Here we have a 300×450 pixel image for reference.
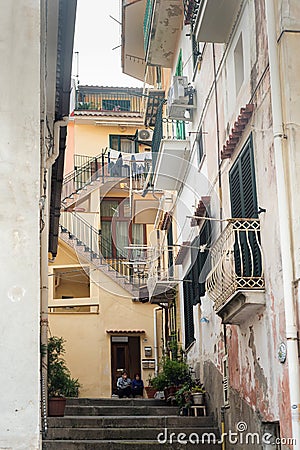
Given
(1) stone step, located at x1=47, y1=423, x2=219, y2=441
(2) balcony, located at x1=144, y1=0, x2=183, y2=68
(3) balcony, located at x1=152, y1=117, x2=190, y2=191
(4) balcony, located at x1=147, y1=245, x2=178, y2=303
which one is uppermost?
(2) balcony, located at x1=144, y1=0, x2=183, y2=68

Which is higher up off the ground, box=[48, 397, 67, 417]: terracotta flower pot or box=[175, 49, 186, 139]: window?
box=[175, 49, 186, 139]: window

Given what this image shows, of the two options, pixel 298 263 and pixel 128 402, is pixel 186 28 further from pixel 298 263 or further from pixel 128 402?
pixel 298 263

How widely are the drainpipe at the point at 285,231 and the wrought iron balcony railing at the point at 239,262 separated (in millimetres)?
1203

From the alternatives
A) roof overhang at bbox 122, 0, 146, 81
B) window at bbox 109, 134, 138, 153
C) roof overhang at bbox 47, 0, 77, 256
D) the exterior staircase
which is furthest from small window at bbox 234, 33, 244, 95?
window at bbox 109, 134, 138, 153

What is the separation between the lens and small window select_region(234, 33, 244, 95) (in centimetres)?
1363

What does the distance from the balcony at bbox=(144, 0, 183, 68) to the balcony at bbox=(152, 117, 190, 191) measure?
1.62 metres

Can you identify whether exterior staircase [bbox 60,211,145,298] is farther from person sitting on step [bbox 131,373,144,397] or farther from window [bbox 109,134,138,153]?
window [bbox 109,134,138,153]

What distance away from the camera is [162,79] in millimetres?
23953

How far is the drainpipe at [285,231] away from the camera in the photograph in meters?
9.66

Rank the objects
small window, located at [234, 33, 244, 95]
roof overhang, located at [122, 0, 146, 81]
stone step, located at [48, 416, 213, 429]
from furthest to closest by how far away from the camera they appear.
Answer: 1. roof overhang, located at [122, 0, 146, 81]
2. stone step, located at [48, 416, 213, 429]
3. small window, located at [234, 33, 244, 95]

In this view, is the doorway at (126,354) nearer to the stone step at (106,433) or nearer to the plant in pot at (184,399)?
the plant in pot at (184,399)

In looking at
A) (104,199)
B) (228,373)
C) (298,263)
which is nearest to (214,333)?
(228,373)

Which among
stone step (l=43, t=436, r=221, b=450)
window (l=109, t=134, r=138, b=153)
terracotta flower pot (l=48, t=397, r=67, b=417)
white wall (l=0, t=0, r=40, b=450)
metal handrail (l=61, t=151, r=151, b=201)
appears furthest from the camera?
window (l=109, t=134, r=138, b=153)

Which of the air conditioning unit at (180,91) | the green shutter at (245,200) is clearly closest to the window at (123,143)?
the air conditioning unit at (180,91)
